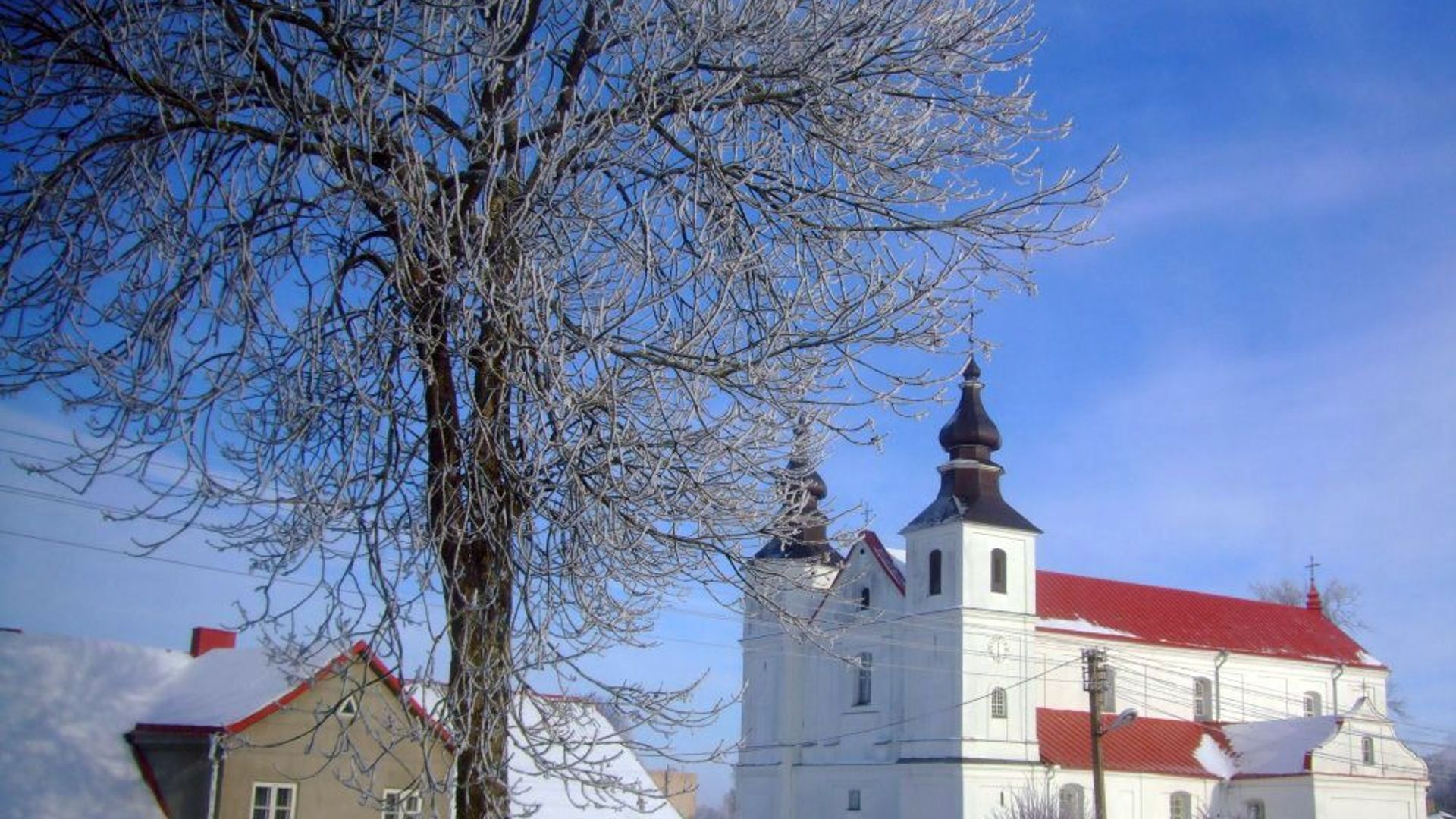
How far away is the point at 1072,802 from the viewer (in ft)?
130

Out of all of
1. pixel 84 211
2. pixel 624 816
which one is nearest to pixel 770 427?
pixel 84 211

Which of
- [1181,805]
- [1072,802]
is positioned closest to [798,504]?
[1072,802]

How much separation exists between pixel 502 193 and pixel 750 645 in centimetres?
4143

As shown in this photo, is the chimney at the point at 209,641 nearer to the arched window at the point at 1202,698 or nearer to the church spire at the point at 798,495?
the church spire at the point at 798,495

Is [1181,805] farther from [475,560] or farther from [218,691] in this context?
[475,560]

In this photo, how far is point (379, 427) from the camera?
20.9 ft

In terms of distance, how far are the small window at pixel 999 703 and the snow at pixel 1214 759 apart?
26.1 feet

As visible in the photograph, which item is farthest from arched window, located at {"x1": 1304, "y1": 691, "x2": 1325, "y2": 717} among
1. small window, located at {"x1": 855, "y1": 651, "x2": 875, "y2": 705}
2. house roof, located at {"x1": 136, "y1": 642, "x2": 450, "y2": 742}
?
house roof, located at {"x1": 136, "y1": 642, "x2": 450, "y2": 742}

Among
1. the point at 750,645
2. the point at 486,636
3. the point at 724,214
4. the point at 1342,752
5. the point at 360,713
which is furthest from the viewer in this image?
the point at 750,645

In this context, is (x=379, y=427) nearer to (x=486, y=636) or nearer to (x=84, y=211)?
(x=486, y=636)

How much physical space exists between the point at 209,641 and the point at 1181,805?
31664mm

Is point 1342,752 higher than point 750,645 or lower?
lower

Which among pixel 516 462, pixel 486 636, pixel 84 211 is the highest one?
pixel 84 211

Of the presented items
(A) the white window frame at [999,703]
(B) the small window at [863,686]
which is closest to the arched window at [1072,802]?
(A) the white window frame at [999,703]
